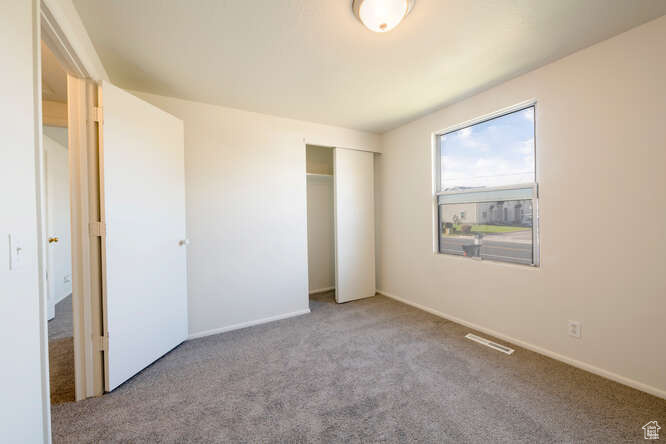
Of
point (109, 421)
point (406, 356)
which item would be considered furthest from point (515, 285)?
point (109, 421)

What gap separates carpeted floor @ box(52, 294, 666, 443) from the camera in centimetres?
141

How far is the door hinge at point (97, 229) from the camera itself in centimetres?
172

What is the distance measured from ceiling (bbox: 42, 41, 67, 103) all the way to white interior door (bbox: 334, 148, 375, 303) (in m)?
2.73

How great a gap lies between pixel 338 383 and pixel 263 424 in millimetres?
577

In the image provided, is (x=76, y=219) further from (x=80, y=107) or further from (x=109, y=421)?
(x=109, y=421)

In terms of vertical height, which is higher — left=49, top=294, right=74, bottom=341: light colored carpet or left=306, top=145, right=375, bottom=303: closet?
left=306, top=145, right=375, bottom=303: closet

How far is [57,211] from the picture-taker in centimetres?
363

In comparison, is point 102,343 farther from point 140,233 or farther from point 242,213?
point 242,213

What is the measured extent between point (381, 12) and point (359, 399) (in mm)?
2432

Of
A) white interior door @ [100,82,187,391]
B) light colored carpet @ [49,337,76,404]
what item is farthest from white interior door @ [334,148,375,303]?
light colored carpet @ [49,337,76,404]

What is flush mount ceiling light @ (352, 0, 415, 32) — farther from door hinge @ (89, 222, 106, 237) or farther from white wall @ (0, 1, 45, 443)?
door hinge @ (89, 222, 106, 237)

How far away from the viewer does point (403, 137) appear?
345cm

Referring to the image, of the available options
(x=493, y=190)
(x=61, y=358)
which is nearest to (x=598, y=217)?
(x=493, y=190)

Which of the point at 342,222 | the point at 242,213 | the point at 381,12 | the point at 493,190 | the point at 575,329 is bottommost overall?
the point at 575,329
